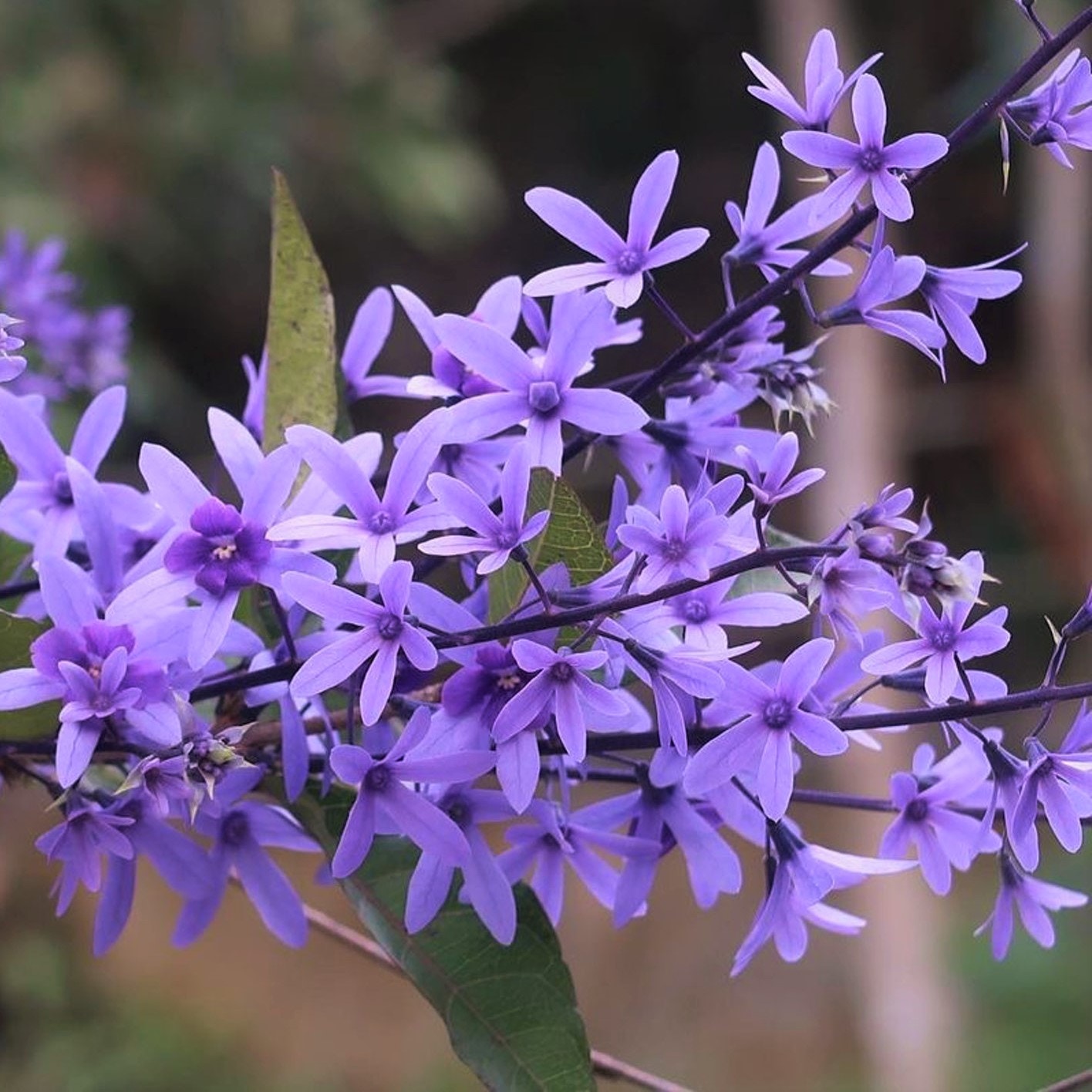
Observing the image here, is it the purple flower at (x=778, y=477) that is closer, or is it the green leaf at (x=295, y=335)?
the purple flower at (x=778, y=477)

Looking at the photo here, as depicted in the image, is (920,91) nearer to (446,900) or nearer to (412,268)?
(412,268)

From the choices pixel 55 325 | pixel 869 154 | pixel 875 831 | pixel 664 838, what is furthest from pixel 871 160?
pixel 875 831

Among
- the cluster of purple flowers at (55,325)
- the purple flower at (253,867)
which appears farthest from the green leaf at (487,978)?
the cluster of purple flowers at (55,325)

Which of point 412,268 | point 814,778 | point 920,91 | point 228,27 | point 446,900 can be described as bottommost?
point 814,778

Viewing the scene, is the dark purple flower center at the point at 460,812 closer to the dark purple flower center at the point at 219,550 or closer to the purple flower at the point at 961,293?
the dark purple flower center at the point at 219,550

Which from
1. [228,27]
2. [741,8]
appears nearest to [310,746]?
[228,27]

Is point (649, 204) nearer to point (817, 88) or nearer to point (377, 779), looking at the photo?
point (817, 88)
